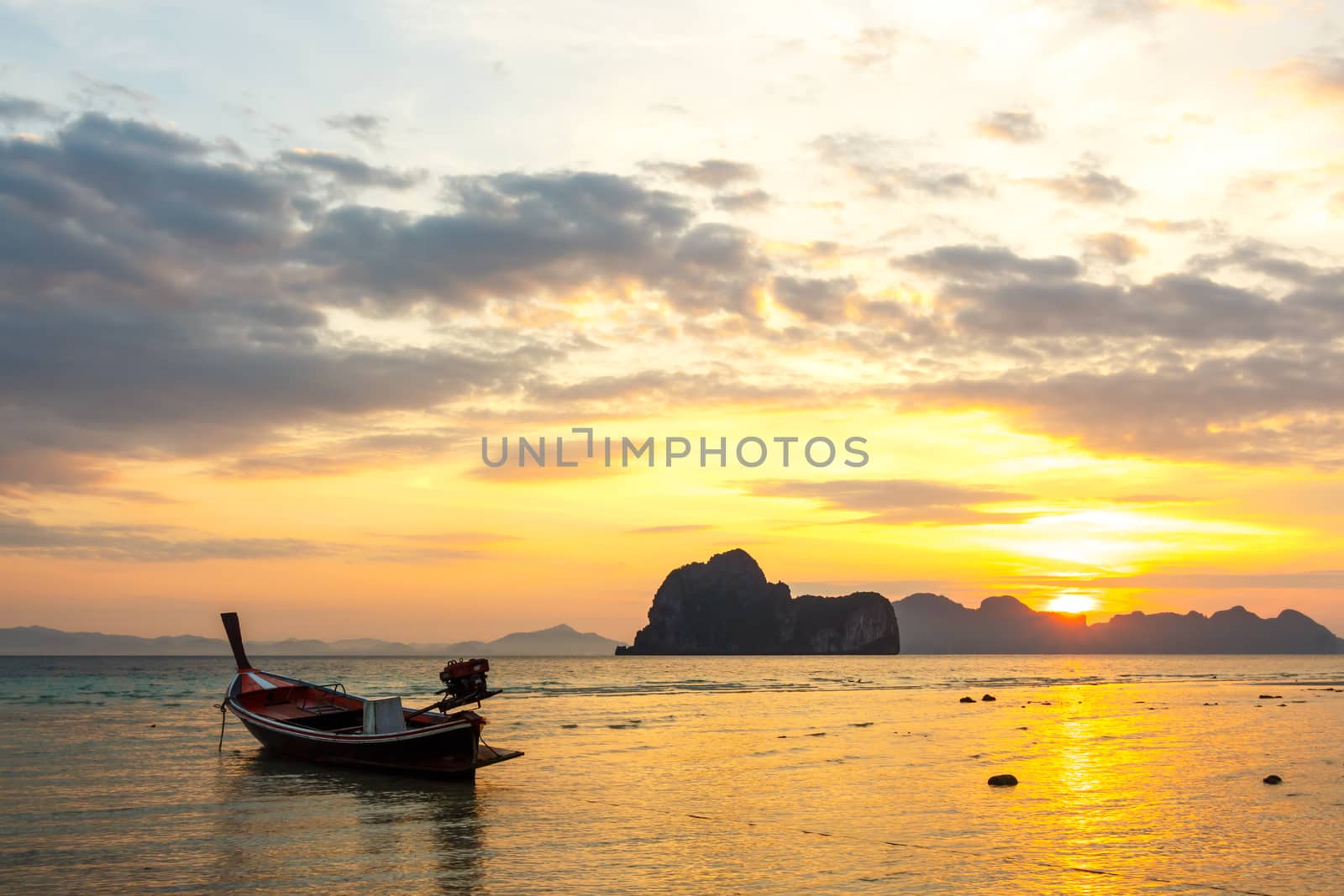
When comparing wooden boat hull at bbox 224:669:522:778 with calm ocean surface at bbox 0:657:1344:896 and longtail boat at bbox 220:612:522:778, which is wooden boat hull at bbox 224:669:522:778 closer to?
longtail boat at bbox 220:612:522:778

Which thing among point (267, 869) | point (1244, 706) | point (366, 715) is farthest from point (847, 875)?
point (1244, 706)

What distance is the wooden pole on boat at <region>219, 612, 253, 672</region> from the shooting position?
58.5 meters

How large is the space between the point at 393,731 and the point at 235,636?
26767mm

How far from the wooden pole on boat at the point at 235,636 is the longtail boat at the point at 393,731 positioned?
374 inches

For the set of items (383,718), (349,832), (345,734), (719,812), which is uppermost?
(383,718)

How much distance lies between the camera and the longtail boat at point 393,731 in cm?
3512

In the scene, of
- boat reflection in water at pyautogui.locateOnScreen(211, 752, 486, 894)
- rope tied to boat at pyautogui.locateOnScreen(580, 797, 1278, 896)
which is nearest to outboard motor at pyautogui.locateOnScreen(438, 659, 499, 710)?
boat reflection in water at pyautogui.locateOnScreen(211, 752, 486, 894)

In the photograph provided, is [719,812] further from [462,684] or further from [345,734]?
[345,734]

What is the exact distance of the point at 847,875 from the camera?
20312mm

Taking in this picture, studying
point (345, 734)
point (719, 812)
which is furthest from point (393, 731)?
point (719, 812)

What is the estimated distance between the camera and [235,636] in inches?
2347

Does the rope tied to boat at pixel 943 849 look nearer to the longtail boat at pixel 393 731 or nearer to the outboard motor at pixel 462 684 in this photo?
the longtail boat at pixel 393 731

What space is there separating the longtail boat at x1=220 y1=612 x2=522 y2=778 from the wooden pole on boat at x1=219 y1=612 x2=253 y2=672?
9491 mm

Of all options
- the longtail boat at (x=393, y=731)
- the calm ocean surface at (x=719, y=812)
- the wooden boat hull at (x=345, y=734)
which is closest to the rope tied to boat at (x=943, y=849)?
the calm ocean surface at (x=719, y=812)
